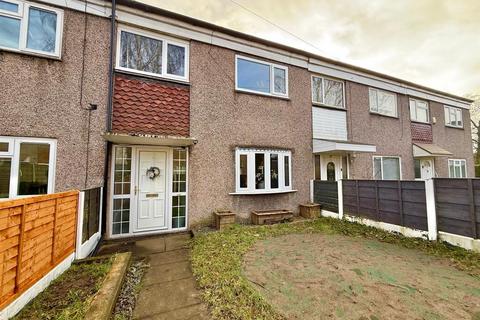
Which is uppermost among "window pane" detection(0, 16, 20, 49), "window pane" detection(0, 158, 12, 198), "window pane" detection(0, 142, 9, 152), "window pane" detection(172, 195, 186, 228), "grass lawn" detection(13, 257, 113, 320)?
"window pane" detection(0, 16, 20, 49)

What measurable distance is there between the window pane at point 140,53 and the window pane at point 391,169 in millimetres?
11621

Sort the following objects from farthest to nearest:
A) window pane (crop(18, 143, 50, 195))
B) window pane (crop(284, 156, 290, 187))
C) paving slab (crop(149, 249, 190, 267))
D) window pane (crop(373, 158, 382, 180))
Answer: window pane (crop(373, 158, 382, 180)) < window pane (crop(284, 156, 290, 187)) < window pane (crop(18, 143, 50, 195)) < paving slab (crop(149, 249, 190, 267))

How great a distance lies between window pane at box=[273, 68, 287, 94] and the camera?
8359 millimetres

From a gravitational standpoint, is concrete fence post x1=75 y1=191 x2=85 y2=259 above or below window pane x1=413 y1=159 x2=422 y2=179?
below

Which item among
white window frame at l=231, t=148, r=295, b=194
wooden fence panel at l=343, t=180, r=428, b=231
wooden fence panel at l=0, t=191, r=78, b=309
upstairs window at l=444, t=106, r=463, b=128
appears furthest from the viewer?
upstairs window at l=444, t=106, r=463, b=128

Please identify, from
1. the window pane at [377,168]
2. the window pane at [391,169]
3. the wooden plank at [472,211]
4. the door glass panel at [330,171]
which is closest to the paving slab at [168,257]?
the wooden plank at [472,211]

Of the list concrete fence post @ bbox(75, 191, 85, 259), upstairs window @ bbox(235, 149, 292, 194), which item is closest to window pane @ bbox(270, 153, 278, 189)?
upstairs window @ bbox(235, 149, 292, 194)

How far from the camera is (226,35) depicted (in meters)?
7.32

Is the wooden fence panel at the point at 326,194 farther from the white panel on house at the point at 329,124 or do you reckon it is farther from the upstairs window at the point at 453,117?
the upstairs window at the point at 453,117

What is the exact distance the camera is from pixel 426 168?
12195 millimetres

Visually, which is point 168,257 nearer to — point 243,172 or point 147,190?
point 147,190

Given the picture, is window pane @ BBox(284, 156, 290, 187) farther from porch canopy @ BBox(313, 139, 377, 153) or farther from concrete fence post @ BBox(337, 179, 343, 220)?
concrete fence post @ BBox(337, 179, 343, 220)

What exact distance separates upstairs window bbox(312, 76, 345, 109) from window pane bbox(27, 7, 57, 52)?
29.9 feet

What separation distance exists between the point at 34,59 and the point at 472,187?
1062 centimetres
